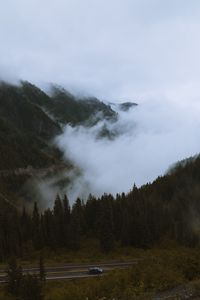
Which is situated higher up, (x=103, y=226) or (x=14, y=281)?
(x=103, y=226)

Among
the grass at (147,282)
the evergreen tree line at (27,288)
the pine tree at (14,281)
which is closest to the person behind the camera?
the grass at (147,282)

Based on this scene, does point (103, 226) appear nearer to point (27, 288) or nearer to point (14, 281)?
point (14, 281)

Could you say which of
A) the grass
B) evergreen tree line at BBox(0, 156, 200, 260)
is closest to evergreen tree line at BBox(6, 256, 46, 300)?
the grass

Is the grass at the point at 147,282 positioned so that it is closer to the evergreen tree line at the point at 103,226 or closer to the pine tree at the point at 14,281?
the pine tree at the point at 14,281

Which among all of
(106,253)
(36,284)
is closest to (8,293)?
(36,284)

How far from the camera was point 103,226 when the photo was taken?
114875 mm

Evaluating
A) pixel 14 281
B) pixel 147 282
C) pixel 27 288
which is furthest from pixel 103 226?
pixel 147 282

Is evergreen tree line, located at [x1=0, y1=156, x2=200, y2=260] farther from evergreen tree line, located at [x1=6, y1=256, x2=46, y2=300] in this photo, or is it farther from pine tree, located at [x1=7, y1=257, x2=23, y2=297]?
evergreen tree line, located at [x1=6, y1=256, x2=46, y2=300]

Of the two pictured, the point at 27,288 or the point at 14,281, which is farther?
the point at 14,281

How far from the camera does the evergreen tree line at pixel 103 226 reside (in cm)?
11850

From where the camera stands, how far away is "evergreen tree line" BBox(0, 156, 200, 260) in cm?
11850

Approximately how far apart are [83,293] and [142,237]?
310 feet

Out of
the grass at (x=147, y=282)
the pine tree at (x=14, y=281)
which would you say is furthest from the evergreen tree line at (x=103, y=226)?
the grass at (x=147, y=282)

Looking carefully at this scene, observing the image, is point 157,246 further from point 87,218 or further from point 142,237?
point 87,218
